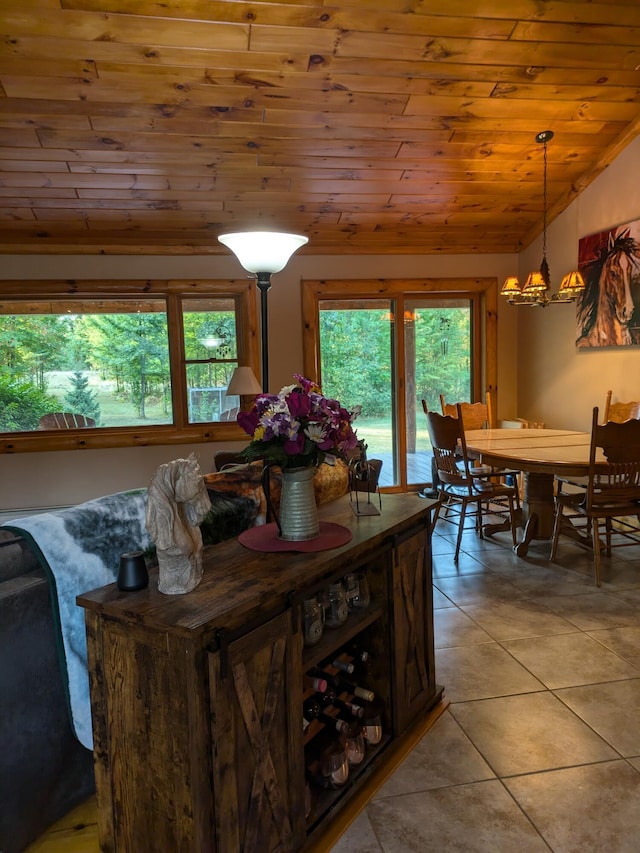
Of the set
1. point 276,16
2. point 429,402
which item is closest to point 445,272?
point 429,402

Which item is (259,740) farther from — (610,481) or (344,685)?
(610,481)

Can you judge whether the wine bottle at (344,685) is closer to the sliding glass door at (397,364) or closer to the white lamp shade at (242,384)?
the white lamp shade at (242,384)

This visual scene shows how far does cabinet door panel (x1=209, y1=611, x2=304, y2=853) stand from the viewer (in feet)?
4.14

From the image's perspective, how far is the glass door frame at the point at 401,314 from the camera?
215 inches

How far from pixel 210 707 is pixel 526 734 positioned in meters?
1.38

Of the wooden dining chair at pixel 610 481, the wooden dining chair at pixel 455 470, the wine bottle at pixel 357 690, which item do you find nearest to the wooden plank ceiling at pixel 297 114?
the wooden dining chair at pixel 455 470

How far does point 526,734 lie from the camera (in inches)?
82.0

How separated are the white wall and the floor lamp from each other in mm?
3153

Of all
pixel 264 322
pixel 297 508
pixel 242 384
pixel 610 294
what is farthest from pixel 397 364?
pixel 297 508

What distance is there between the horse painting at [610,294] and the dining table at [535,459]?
84 centimetres

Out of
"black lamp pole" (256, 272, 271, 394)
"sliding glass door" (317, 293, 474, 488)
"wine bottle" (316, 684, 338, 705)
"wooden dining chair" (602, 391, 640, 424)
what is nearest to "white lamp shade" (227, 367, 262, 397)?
"sliding glass door" (317, 293, 474, 488)

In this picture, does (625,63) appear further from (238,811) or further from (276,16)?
(238,811)

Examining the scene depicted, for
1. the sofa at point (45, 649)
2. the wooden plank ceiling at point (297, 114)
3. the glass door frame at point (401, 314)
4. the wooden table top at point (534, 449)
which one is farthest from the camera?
the glass door frame at point (401, 314)

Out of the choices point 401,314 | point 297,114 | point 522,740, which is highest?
point 297,114
